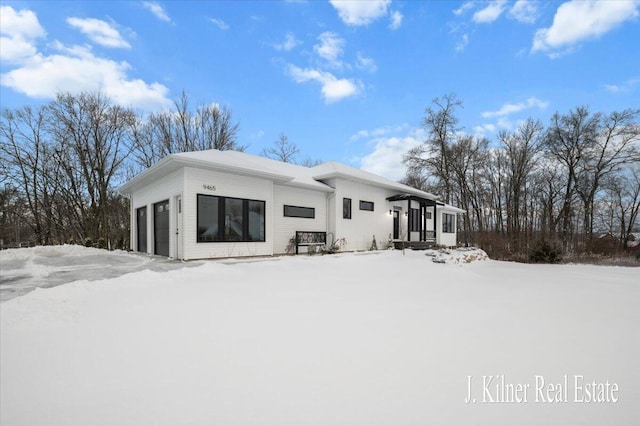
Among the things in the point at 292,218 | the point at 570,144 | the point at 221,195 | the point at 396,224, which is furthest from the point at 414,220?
the point at 570,144

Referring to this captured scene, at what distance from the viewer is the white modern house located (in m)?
9.09

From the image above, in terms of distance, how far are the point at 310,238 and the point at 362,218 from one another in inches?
128

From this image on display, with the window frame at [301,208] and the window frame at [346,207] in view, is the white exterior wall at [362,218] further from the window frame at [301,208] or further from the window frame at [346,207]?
the window frame at [301,208]

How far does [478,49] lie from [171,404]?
13.2 meters

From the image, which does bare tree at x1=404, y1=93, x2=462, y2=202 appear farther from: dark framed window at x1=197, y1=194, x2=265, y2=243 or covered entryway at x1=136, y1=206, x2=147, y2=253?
covered entryway at x1=136, y1=206, x2=147, y2=253

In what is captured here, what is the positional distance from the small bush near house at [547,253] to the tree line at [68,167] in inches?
867

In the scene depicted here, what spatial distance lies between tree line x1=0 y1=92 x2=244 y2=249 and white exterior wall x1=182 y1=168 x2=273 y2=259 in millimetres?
10471

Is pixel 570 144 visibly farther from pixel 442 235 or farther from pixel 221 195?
pixel 221 195

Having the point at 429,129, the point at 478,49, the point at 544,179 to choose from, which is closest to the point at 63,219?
the point at 478,49

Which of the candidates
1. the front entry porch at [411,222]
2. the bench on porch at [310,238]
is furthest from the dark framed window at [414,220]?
the bench on porch at [310,238]

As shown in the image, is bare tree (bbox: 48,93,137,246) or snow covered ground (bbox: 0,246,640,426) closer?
snow covered ground (bbox: 0,246,640,426)

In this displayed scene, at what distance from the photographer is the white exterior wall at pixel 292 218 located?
37.6 ft

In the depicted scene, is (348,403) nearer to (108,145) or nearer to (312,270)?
(312,270)

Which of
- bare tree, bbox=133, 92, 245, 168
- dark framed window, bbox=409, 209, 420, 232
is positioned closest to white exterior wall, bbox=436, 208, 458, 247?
dark framed window, bbox=409, 209, 420, 232
